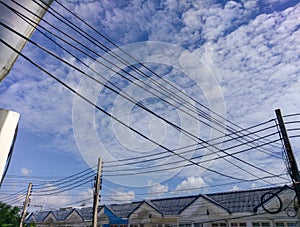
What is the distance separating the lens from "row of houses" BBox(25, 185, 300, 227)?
55.9 ft

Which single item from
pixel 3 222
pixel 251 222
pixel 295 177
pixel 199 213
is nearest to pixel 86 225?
pixel 3 222

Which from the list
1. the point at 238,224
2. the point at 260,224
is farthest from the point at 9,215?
the point at 260,224

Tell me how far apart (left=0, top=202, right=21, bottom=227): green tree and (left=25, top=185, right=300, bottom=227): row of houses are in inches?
424

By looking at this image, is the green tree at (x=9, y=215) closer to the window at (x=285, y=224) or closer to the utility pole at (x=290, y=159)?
the window at (x=285, y=224)

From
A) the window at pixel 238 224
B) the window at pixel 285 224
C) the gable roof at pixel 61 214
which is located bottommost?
the window at pixel 285 224

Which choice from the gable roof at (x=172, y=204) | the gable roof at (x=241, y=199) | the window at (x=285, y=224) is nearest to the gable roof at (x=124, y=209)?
the gable roof at (x=172, y=204)

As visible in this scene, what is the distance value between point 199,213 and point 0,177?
20.9m

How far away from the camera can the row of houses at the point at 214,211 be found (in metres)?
17.0

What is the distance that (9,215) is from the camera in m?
30.5

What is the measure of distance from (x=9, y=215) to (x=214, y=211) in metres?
25.2

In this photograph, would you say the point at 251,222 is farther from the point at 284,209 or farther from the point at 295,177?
the point at 295,177

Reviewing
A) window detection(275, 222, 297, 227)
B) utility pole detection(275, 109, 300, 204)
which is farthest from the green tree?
utility pole detection(275, 109, 300, 204)

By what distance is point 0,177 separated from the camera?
115 inches

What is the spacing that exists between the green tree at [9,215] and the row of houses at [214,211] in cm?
1077
